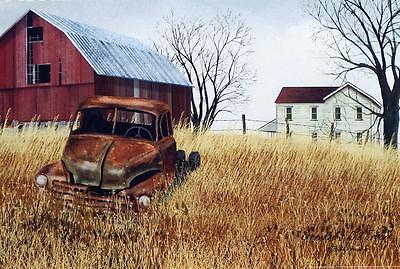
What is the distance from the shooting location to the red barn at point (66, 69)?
41.1 ft

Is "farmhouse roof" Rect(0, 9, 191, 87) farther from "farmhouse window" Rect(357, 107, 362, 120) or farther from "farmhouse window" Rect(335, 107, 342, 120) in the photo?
"farmhouse window" Rect(357, 107, 362, 120)

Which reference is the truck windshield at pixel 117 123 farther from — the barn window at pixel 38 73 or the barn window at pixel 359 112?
the barn window at pixel 359 112

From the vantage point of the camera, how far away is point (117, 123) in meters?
6.28

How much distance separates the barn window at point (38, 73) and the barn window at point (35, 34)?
0.62 m

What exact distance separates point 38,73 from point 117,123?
7731 mm

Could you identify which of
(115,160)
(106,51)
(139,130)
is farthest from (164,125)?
(106,51)

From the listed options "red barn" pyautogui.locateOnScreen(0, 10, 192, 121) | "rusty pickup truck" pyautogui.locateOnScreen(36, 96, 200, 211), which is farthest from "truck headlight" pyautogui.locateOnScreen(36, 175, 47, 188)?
"red barn" pyautogui.locateOnScreen(0, 10, 192, 121)

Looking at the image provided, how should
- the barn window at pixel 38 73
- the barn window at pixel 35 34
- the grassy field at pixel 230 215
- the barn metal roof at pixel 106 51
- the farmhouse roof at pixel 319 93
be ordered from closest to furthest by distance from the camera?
the grassy field at pixel 230 215 < the barn metal roof at pixel 106 51 < the farmhouse roof at pixel 319 93 < the barn window at pixel 38 73 < the barn window at pixel 35 34

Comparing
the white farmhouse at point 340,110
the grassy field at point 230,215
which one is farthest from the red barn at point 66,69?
the grassy field at point 230,215

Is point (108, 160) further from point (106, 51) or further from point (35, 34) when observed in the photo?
point (35, 34)

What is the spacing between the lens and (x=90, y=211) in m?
5.73

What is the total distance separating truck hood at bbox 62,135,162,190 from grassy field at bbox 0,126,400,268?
0.36 meters

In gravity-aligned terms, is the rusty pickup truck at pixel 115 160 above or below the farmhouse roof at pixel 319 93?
below

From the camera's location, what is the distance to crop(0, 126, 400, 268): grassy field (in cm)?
473
